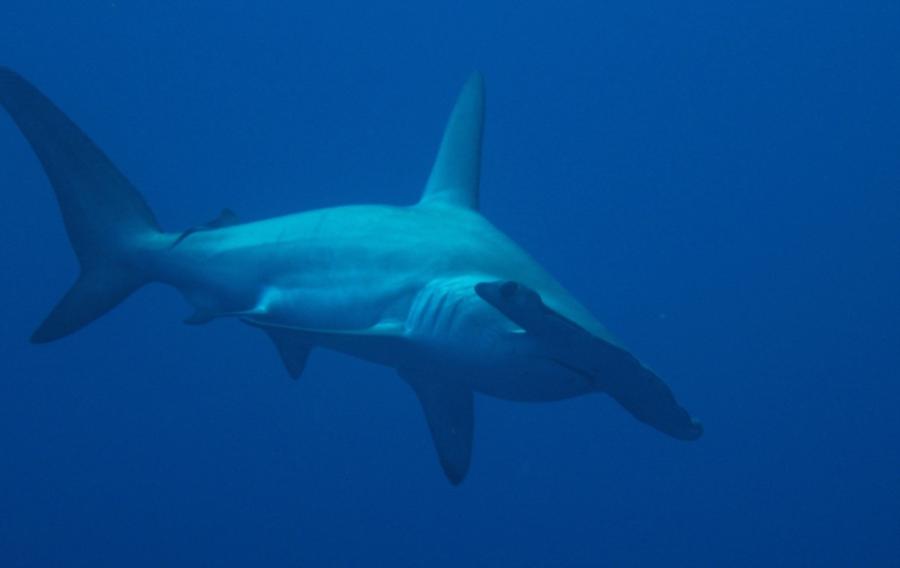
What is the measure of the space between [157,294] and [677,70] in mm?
16565

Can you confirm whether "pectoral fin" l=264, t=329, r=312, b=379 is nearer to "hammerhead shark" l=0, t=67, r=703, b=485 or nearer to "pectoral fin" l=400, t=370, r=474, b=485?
"hammerhead shark" l=0, t=67, r=703, b=485

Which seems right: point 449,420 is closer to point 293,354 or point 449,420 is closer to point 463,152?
point 293,354

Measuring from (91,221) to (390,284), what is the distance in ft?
6.25

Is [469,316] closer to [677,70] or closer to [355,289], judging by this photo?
[355,289]

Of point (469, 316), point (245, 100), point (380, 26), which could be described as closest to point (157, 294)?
point (245, 100)

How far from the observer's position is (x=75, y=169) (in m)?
3.91

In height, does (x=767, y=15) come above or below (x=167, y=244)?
above

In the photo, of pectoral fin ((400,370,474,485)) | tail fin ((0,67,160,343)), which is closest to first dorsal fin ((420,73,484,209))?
pectoral fin ((400,370,474,485))

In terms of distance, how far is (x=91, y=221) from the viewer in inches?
160

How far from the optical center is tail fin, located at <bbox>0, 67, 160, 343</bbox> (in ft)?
12.6

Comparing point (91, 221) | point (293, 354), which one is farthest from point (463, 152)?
point (91, 221)

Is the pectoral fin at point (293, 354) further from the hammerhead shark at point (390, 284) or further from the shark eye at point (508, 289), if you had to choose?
the shark eye at point (508, 289)

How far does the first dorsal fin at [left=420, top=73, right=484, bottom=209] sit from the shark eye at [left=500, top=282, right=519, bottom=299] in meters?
1.88

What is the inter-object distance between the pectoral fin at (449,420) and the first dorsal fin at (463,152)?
102 cm
